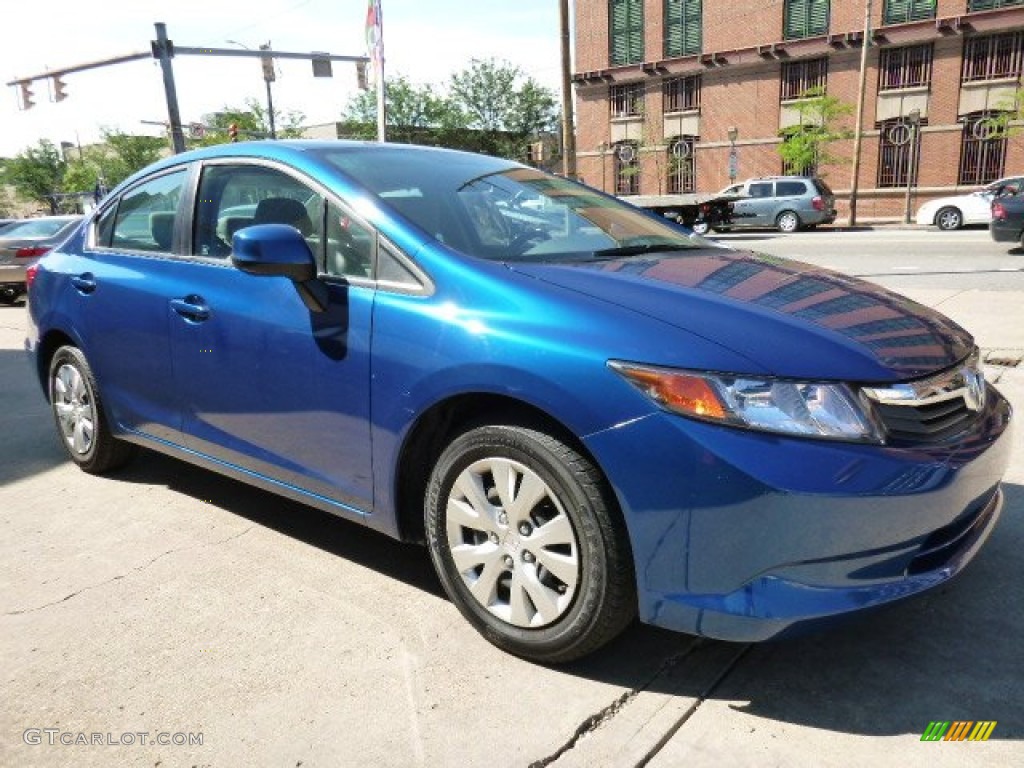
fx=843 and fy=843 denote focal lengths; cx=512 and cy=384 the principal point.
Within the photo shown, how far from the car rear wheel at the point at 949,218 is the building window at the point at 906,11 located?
1181cm

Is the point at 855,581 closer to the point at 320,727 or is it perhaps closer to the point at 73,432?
the point at 320,727

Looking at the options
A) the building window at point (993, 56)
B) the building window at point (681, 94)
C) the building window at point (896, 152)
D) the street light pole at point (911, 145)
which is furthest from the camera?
the building window at point (681, 94)

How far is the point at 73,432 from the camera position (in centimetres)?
438

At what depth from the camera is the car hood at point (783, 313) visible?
86.4 inches

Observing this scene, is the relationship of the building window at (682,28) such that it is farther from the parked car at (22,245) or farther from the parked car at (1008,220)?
the parked car at (22,245)

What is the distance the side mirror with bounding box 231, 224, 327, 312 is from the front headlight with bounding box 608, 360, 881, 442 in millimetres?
1280

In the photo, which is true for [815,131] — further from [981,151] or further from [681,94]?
[681,94]

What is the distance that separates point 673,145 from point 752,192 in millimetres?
13174

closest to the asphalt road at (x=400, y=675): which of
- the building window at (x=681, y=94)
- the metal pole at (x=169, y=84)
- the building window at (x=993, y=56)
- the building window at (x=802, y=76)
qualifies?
the metal pole at (x=169, y=84)

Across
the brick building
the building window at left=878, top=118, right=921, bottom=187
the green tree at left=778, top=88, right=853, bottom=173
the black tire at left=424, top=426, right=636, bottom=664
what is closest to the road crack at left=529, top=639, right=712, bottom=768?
the black tire at left=424, top=426, right=636, bottom=664

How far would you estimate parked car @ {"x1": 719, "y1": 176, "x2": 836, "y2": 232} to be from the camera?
973 inches

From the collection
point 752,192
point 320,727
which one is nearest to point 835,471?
point 320,727

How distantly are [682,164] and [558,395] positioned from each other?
37.5 meters

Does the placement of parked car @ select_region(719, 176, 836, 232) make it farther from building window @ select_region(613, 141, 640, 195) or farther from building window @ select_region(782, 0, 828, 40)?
building window @ select_region(613, 141, 640, 195)
